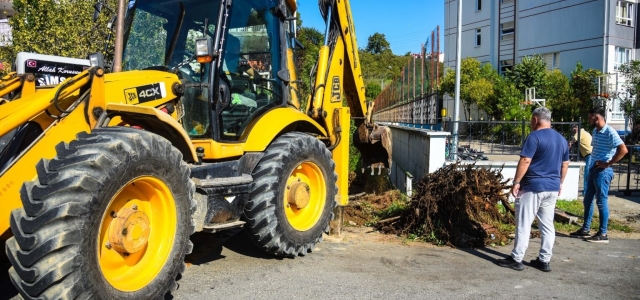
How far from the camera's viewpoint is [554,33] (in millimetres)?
31578

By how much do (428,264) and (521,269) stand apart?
0.94 meters

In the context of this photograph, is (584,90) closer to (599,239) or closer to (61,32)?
(599,239)

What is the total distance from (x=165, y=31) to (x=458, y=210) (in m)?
4.09

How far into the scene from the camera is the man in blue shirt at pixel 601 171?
268 inches

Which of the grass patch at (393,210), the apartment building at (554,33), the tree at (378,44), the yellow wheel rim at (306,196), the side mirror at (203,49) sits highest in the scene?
the tree at (378,44)

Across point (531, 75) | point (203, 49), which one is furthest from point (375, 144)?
point (531, 75)

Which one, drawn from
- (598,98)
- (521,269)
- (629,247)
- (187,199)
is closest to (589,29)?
(598,98)

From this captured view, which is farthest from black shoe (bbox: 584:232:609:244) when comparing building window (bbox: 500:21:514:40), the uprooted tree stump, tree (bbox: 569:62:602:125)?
building window (bbox: 500:21:514:40)

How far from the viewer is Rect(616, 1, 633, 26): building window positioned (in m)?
28.7

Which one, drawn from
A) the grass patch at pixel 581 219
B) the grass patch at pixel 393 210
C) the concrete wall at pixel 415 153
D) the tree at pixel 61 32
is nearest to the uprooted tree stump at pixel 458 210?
the grass patch at pixel 393 210

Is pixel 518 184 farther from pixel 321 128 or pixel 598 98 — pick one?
pixel 598 98

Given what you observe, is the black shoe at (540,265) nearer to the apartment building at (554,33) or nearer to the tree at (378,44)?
the apartment building at (554,33)

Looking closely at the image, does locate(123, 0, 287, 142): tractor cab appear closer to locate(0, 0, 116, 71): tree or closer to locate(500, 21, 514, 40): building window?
locate(0, 0, 116, 71): tree

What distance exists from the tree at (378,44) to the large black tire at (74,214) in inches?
2791
